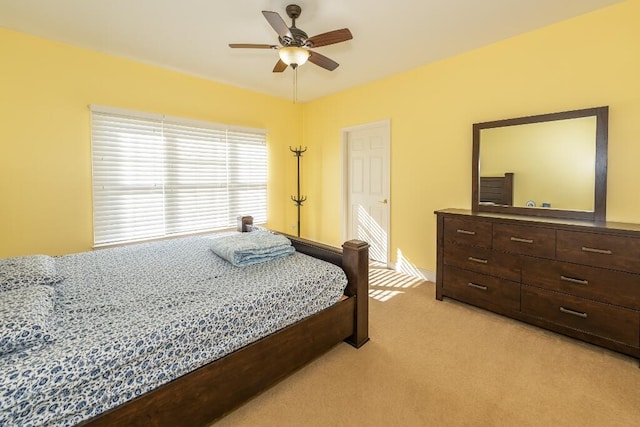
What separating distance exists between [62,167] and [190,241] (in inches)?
59.4

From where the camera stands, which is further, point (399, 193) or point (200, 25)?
point (399, 193)

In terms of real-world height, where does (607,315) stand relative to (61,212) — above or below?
below

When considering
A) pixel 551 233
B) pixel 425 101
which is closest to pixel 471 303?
pixel 551 233

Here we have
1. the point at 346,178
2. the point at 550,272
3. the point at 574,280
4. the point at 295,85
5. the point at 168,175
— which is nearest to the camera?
the point at 574,280

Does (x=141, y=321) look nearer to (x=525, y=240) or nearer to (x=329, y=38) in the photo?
(x=329, y=38)

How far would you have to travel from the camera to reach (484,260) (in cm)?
269

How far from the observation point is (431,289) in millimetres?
3359

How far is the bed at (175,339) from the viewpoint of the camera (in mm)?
1067

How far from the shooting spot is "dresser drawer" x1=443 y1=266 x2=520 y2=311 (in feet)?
8.35

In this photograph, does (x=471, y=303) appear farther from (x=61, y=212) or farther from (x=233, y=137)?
(x=61, y=212)

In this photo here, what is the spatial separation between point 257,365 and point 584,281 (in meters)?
2.42

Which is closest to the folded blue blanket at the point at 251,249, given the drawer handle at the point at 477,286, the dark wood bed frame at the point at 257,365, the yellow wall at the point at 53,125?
the dark wood bed frame at the point at 257,365

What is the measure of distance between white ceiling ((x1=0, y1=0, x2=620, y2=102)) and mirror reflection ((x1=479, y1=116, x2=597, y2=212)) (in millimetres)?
942

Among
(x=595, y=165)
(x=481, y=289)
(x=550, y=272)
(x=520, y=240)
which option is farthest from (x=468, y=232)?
(x=595, y=165)
